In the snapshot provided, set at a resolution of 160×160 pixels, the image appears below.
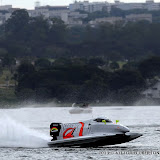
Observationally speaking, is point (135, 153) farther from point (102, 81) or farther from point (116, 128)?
point (102, 81)

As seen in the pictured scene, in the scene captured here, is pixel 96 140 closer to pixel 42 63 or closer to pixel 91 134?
pixel 91 134

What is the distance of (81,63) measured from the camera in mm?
152750

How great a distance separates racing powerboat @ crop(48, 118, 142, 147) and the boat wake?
1.48m

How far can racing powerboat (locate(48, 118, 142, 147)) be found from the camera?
34.0 meters

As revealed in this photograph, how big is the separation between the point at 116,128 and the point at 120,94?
10021 cm

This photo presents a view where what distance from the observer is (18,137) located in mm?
38000

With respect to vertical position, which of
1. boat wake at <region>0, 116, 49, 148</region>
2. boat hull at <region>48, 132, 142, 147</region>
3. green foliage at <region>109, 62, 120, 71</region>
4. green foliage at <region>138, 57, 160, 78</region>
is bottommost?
green foliage at <region>109, 62, 120, 71</region>

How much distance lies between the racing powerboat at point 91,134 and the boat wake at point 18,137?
1.48 m

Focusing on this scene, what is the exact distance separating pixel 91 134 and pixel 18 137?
5.64 m

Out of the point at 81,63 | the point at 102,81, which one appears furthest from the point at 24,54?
the point at 102,81

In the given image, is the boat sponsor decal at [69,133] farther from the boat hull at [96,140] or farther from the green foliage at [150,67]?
the green foliage at [150,67]

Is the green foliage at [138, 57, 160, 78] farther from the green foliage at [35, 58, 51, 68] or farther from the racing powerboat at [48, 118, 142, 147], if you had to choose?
the racing powerboat at [48, 118, 142, 147]

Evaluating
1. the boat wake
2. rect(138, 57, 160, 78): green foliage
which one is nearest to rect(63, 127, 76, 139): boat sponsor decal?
the boat wake

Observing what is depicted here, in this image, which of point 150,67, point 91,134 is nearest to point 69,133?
point 91,134
